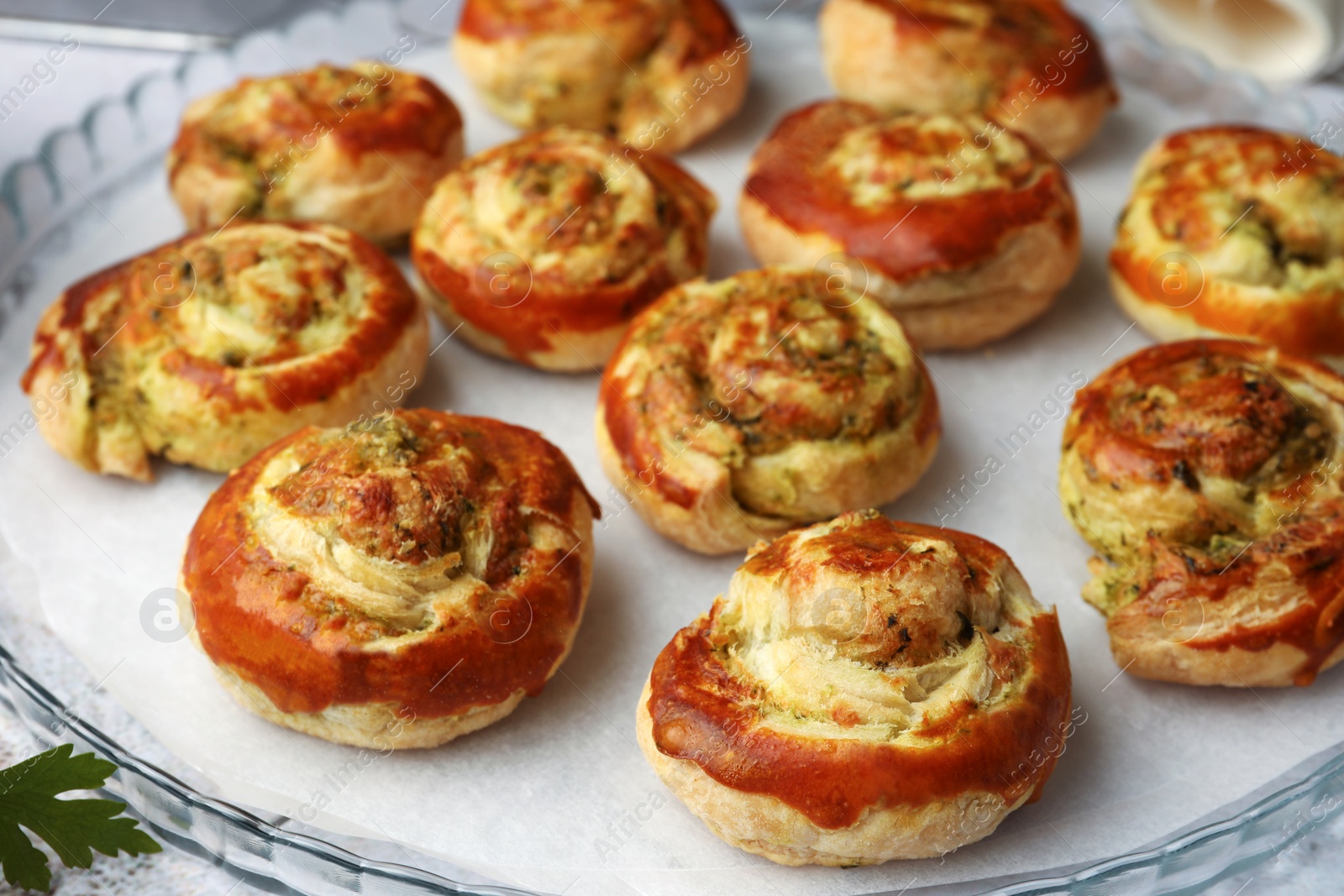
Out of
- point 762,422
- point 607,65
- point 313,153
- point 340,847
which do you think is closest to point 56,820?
point 340,847

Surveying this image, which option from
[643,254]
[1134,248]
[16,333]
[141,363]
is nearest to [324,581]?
[141,363]

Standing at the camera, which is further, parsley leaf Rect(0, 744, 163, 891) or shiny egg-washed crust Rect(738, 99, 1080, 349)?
shiny egg-washed crust Rect(738, 99, 1080, 349)

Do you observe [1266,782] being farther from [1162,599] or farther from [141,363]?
[141,363]

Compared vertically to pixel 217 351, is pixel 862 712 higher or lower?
lower

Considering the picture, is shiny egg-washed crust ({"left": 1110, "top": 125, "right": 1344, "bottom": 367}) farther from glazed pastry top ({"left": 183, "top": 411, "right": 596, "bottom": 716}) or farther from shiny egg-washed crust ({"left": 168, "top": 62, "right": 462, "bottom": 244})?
shiny egg-washed crust ({"left": 168, "top": 62, "right": 462, "bottom": 244})

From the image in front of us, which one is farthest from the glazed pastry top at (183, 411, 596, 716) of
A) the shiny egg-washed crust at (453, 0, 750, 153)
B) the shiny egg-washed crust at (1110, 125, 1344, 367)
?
the shiny egg-washed crust at (1110, 125, 1344, 367)

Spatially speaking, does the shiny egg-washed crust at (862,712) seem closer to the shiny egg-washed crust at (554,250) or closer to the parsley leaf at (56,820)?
the parsley leaf at (56,820)

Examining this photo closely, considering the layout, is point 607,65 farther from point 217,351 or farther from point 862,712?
point 862,712
